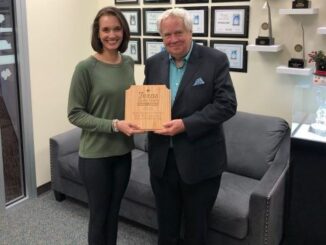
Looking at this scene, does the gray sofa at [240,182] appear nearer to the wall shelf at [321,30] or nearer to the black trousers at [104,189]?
the black trousers at [104,189]

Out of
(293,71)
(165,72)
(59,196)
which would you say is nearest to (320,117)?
(293,71)

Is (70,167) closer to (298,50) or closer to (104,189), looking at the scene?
(104,189)

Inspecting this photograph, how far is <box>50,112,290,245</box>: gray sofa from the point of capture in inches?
85.0

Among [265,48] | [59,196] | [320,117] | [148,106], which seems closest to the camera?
[148,106]

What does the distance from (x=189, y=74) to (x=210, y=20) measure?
141cm

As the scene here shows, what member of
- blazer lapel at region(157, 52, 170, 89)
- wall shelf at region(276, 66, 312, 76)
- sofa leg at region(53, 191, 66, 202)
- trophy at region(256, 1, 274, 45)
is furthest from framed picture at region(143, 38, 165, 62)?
blazer lapel at region(157, 52, 170, 89)

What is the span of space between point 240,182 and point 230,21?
1200mm

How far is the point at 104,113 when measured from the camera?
6.16 feet

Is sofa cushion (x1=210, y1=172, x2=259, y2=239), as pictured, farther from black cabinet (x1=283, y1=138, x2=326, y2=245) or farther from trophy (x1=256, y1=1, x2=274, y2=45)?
trophy (x1=256, y1=1, x2=274, y2=45)

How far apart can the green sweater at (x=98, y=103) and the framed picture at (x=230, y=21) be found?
1259mm

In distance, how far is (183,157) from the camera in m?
1.77

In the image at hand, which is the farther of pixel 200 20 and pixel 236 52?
pixel 200 20

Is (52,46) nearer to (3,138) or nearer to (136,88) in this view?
(3,138)

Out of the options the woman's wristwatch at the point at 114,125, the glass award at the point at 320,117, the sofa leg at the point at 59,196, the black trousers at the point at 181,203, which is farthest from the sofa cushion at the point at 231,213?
the sofa leg at the point at 59,196
